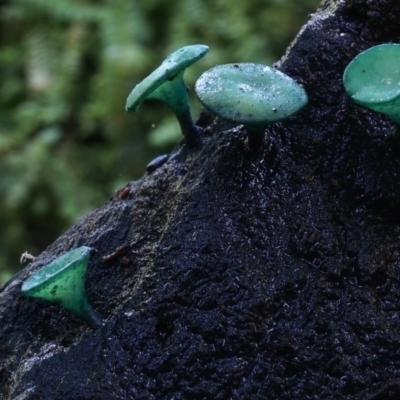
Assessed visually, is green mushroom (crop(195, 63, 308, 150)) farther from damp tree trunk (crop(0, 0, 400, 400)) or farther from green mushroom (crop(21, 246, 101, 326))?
green mushroom (crop(21, 246, 101, 326))

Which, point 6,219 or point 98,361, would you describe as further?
point 6,219

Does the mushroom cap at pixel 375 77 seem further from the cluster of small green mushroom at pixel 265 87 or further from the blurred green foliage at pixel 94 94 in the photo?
the blurred green foliage at pixel 94 94

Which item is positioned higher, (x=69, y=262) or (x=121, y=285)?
(x=69, y=262)

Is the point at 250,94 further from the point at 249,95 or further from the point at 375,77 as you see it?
the point at 375,77

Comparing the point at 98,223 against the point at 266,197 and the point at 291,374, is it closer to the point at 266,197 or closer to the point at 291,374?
the point at 266,197

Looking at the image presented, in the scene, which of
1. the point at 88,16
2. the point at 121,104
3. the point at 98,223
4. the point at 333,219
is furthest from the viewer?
the point at 88,16

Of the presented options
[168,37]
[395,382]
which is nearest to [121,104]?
[168,37]

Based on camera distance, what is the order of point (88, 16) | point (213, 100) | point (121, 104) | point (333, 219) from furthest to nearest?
point (88, 16) → point (121, 104) → point (333, 219) → point (213, 100)
